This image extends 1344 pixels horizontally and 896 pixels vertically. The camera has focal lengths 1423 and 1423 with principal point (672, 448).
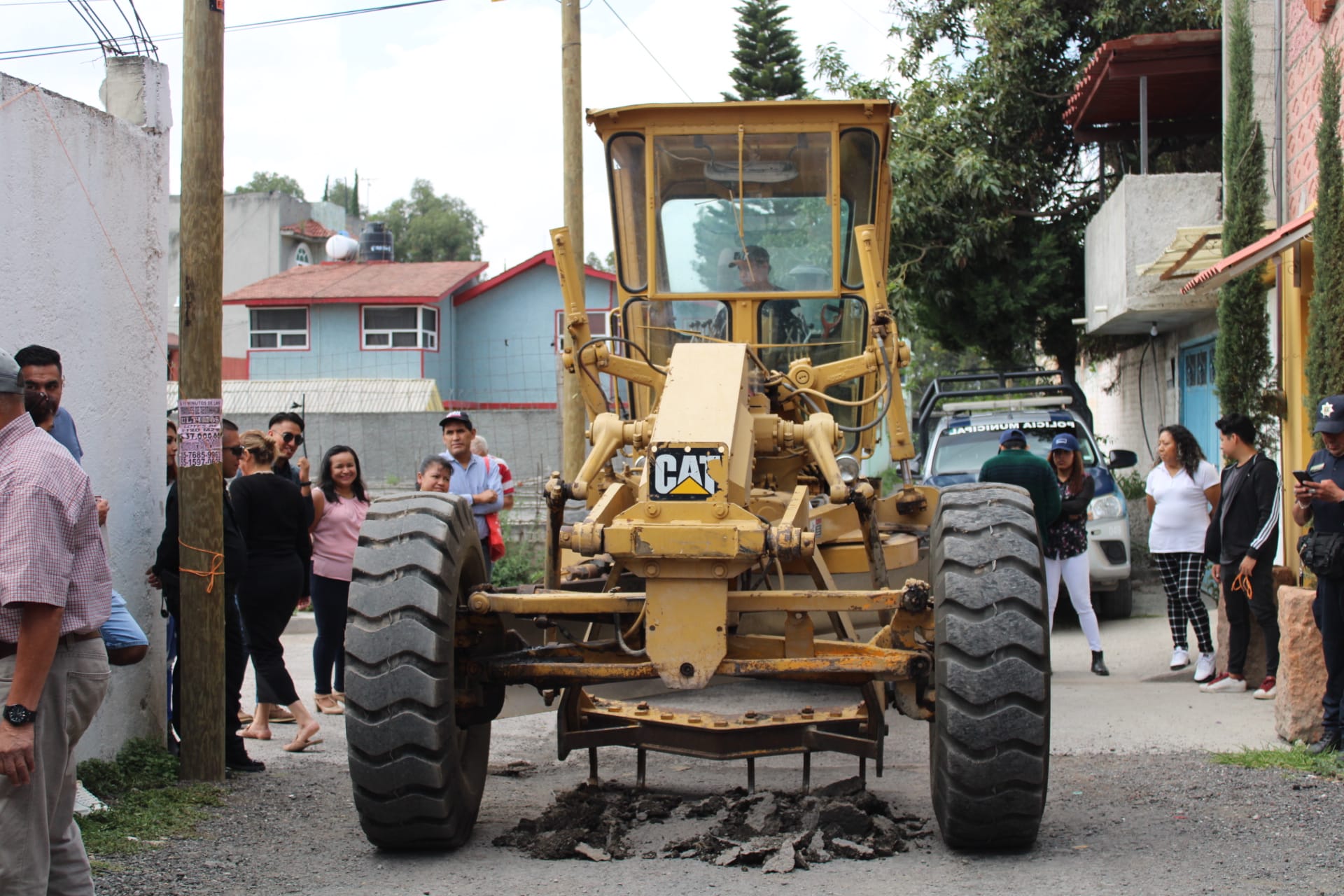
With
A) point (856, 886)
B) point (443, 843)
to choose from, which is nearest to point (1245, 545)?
point (856, 886)

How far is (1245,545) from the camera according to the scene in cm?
916

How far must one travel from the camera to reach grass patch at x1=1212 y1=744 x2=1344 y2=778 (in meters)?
6.88

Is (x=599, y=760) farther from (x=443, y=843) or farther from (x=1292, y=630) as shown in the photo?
(x=1292, y=630)

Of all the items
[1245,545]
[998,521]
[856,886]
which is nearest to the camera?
[856,886]

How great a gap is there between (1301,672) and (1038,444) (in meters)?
6.06

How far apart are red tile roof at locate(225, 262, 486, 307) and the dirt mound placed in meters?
29.4

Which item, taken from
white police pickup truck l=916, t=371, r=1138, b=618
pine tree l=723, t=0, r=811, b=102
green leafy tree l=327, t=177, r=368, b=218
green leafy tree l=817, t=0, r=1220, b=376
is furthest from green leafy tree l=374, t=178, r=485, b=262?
white police pickup truck l=916, t=371, r=1138, b=618

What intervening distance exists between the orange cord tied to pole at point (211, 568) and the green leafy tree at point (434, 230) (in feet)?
237

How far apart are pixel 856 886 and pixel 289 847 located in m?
2.36

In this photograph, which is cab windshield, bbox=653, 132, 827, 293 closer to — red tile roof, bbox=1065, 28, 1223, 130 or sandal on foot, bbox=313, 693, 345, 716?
sandal on foot, bbox=313, 693, 345, 716

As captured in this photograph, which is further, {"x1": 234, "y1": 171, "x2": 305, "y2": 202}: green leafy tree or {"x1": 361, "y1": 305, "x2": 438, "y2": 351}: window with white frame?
{"x1": 234, "y1": 171, "x2": 305, "y2": 202}: green leafy tree

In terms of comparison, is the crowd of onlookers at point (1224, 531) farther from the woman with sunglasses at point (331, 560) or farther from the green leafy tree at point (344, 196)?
the green leafy tree at point (344, 196)

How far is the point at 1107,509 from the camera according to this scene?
1260cm

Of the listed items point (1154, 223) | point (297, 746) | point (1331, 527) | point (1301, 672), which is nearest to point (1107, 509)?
point (1154, 223)
